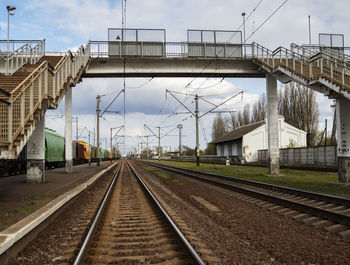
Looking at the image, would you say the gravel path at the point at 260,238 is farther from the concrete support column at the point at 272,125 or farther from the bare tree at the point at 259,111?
the bare tree at the point at 259,111

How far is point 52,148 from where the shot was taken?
93.0 ft

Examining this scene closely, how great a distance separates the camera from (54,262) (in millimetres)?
4766

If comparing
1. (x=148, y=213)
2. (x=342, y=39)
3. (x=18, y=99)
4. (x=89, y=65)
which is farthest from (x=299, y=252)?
(x=342, y=39)

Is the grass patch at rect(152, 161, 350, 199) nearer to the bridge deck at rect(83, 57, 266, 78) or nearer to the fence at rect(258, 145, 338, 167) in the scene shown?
the fence at rect(258, 145, 338, 167)

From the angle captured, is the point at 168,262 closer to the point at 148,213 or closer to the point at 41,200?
the point at 148,213

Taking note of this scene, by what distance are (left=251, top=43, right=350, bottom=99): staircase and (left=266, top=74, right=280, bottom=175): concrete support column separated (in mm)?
1275

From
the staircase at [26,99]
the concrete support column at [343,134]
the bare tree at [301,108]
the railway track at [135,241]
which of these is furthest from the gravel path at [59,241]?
the bare tree at [301,108]

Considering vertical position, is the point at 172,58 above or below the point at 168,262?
above

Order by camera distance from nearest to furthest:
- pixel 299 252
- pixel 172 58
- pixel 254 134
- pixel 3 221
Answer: pixel 299 252
pixel 3 221
pixel 172 58
pixel 254 134

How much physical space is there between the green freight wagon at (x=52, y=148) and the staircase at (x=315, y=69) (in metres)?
18.2

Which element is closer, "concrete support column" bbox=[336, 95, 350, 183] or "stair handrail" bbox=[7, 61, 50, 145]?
"stair handrail" bbox=[7, 61, 50, 145]

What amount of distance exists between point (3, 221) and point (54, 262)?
8.04 ft

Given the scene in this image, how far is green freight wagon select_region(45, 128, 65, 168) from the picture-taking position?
26.5 metres

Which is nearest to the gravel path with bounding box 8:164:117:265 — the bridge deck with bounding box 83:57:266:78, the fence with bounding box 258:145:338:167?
the bridge deck with bounding box 83:57:266:78
